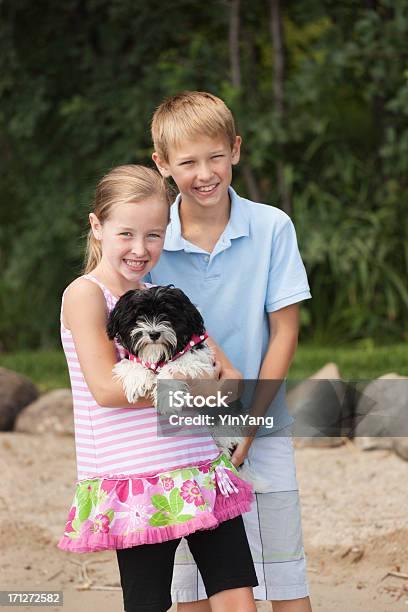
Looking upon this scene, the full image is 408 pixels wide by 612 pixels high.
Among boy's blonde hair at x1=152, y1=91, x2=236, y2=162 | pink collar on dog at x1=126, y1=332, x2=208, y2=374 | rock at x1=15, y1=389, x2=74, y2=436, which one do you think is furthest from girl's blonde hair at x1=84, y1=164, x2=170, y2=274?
rock at x1=15, y1=389, x2=74, y2=436

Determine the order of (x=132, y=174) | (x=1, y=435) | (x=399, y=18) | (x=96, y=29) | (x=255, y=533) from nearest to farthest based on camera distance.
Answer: (x=132, y=174)
(x=255, y=533)
(x=1, y=435)
(x=399, y=18)
(x=96, y=29)

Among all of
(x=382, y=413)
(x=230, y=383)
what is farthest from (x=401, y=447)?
(x=230, y=383)

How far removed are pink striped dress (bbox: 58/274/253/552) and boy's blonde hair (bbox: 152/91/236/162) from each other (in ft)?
1.52

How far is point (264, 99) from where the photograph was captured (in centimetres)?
867

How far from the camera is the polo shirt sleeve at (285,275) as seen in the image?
2.80 m

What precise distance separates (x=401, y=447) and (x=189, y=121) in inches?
127

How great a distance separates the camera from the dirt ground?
13.4ft

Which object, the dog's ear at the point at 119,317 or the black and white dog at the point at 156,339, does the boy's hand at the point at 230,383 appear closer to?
the black and white dog at the point at 156,339

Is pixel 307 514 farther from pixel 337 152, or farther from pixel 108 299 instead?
pixel 337 152

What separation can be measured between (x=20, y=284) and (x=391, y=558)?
5.56 metres

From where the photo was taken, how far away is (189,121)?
2689 mm

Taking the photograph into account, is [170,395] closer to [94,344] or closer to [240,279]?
[94,344]

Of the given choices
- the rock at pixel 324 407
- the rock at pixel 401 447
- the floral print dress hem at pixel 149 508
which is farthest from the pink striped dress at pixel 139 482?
the rock at pixel 401 447

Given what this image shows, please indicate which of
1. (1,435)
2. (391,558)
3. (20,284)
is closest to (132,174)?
(391,558)
